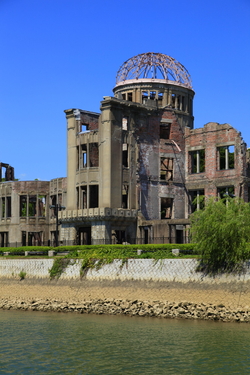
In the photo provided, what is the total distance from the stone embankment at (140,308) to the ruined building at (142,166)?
1035 cm

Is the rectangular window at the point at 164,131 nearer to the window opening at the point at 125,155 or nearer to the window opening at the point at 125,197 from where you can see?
the window opening at the point at 125,155

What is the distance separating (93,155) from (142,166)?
4307 mm

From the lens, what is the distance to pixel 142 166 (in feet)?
180

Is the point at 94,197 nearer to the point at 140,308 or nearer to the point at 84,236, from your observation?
the point at 84,236

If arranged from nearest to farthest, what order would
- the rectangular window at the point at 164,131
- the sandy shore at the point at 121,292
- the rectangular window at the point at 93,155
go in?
the sandy shore at the point at 121,292 < the rectangular window at the point at 93,155 < the rectangular window at the point at 164,131

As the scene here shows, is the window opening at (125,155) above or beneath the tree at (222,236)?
above

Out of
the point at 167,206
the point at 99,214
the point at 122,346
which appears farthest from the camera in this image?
the point at 167,206

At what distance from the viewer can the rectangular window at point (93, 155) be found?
54.1 meters

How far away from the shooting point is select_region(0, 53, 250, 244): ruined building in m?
52.1

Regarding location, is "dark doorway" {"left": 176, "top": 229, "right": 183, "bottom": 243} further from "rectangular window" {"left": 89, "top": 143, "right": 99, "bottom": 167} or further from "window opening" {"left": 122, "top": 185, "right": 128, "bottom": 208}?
"rectangular window" {"left": 89, "top": 143, "right": 99, "bottom": 167}

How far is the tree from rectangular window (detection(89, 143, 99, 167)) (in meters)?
18.2

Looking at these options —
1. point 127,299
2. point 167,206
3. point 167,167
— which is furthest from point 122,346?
point 167,206

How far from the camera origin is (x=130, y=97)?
205ft

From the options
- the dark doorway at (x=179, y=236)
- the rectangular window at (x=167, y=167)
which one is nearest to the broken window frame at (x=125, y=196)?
the dark doorway at (x=179, y=236)
